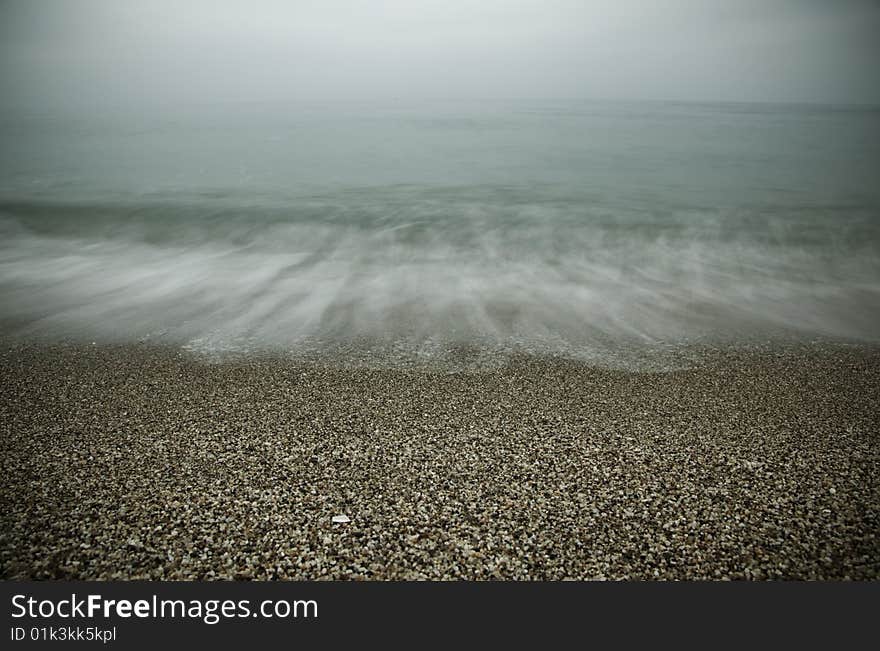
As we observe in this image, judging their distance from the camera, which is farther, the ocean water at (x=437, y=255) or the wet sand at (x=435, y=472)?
the ocean water at (x=437, y=255)

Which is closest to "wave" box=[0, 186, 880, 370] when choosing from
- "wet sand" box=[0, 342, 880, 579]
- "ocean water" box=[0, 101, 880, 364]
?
"ocean water" box=[0, 101, 880, 364]

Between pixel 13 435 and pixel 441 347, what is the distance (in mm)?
3199

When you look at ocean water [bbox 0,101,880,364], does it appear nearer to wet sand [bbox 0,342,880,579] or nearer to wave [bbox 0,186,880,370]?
wave [bbox 0,186,880,370]

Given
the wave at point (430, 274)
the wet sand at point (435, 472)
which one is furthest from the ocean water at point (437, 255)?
the wet sand at point (435, 472)

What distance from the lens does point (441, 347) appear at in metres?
4.71

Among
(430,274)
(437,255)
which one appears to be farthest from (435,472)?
(437,255)

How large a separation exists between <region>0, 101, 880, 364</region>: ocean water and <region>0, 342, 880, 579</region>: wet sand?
0.83 meters

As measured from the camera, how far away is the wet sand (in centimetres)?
228

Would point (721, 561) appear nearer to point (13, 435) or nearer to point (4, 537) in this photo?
point (4, 537)


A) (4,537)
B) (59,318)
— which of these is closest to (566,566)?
(4,537)

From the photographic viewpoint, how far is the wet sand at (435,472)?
7.48 feet

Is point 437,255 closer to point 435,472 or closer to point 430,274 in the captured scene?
point 430,274

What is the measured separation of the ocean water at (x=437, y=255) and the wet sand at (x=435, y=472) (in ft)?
2.74

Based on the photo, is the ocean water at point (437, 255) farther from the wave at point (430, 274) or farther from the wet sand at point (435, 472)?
the wet sand at point (435, 472)
